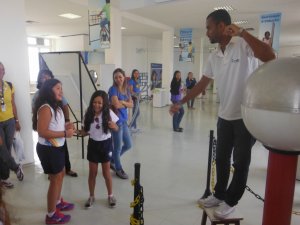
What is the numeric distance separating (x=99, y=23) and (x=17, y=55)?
1.63 meters

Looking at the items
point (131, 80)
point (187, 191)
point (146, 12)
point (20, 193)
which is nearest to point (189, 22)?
point (146, 12)

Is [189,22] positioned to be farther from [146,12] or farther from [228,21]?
[228,21]

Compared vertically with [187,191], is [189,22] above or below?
above

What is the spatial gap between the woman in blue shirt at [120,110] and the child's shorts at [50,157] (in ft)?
3.41

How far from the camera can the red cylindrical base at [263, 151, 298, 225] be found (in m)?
0.93

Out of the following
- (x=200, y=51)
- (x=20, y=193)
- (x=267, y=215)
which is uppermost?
(x=200, y=51)

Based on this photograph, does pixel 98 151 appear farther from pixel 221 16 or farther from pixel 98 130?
pixel 221 16

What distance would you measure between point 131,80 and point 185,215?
13.4 ft

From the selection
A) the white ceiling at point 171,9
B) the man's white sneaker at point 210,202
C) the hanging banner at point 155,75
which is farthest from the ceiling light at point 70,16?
the man's white sneaker at point 210,202

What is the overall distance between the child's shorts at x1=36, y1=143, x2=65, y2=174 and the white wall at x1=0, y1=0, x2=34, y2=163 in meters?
1.76

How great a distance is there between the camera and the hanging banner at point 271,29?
22.5 ft

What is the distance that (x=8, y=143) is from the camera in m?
3.33

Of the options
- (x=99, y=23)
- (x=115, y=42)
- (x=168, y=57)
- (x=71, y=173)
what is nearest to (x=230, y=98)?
(x=71, y=173)

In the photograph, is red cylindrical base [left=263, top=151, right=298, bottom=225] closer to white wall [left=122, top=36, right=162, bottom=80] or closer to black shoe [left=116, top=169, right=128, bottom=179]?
black shoe [left=116, top=169, right=128, bottom=179]
